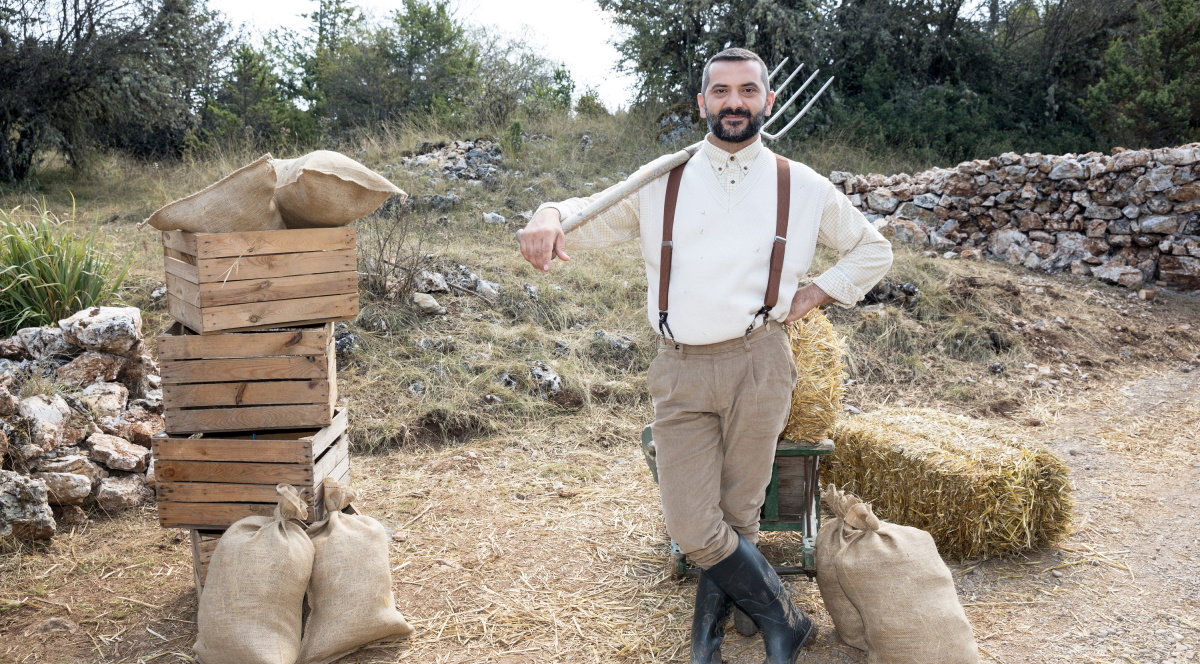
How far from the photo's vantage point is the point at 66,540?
386cm

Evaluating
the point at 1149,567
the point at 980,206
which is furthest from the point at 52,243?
the point at 980,206

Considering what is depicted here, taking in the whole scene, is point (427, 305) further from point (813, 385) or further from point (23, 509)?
point (813, 385)

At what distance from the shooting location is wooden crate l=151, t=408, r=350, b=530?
3207 millimetres

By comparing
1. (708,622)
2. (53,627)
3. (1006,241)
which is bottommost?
(53,627)

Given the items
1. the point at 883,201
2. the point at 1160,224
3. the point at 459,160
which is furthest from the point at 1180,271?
the point at 459,160

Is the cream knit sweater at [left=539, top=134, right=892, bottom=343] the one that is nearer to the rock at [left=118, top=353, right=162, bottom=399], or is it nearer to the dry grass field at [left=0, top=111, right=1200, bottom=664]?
the dry grass field at [left=0, top=111, right=1200, bottom=664]

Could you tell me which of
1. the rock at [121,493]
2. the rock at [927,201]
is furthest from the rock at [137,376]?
the rock at [927,201]

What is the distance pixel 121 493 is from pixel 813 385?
338 centimetres

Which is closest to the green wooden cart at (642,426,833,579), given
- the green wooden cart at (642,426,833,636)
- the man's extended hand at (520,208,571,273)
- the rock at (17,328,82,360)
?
the green wooden cart at (642,426,833,636)

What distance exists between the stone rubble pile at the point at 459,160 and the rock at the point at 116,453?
7.16 m

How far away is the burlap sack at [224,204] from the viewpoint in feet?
10.2

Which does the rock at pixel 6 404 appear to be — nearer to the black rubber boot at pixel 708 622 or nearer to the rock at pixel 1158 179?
the black rubber boot at pixel 708 622

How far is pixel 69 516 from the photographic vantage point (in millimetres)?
4008

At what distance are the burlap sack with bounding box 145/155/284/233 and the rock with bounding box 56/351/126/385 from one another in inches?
75.2
